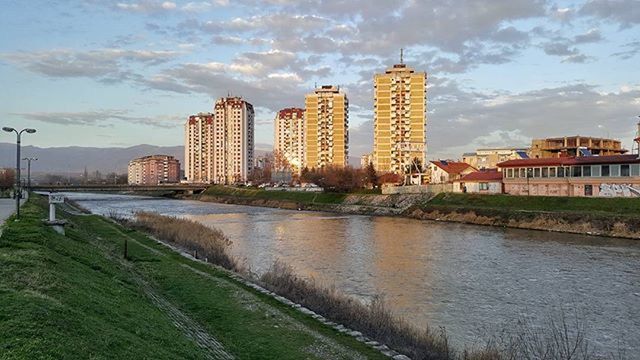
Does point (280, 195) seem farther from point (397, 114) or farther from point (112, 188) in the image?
point (397, 114)

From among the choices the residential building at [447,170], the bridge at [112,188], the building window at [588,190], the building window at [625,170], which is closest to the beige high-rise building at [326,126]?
the bridge at [112,188]

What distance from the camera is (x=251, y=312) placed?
583 inches

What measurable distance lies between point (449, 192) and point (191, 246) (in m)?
46.4

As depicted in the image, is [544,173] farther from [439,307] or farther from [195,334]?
[195,334]

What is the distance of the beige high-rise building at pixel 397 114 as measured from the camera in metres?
140

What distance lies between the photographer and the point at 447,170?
89.9m

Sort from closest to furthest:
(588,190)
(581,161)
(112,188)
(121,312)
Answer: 1. (121,312)
2. (588,190)
3. (581,161)
4. (112,188)

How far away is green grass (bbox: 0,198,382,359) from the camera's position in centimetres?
796

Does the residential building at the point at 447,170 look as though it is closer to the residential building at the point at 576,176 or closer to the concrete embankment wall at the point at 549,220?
the residential building at the point at 576,176

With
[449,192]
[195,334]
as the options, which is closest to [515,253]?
[195,334]

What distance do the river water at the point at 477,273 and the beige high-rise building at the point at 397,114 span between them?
93.3 meters

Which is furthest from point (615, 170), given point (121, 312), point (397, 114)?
point (397, 114)

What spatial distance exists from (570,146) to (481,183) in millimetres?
48305

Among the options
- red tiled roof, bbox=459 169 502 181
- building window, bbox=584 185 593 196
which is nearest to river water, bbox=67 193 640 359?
building window, bbox=584 185 593 196
